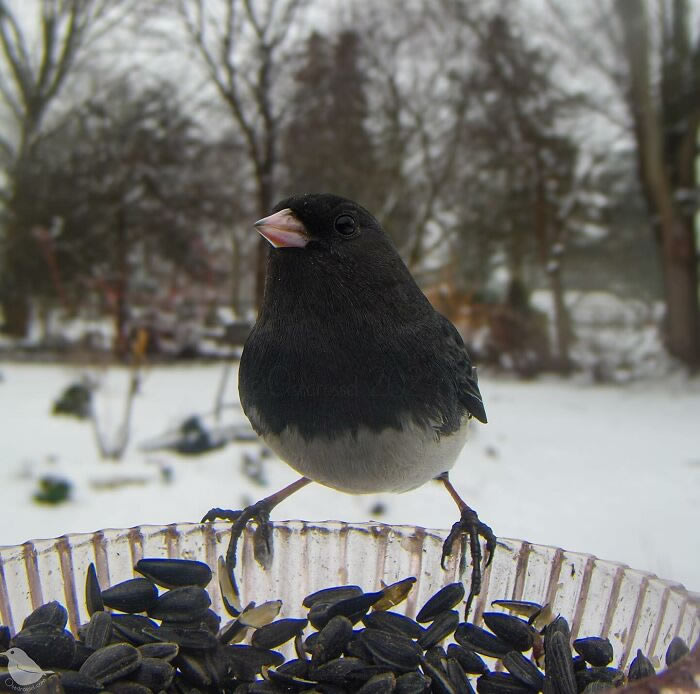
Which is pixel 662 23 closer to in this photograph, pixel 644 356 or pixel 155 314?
pixel 644 356

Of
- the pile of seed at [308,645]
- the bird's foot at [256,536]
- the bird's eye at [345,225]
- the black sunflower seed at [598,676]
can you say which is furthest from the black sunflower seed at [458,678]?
the bird's eye at [345,225]

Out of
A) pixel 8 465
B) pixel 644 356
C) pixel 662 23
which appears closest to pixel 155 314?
pixel 8 465

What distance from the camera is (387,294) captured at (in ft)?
2.15

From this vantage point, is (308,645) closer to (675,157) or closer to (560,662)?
(560,662)

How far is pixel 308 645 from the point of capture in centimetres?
71

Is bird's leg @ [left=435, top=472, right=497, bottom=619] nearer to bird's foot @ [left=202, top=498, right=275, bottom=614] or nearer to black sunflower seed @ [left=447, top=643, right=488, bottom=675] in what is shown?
black sunflower seed @ [left=447, top=643, right=488, bottom=675]

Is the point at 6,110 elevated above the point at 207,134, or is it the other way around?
the point at 6,110

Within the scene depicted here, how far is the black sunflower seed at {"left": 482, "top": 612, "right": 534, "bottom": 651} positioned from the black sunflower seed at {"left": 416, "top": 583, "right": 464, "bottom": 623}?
0.04 m

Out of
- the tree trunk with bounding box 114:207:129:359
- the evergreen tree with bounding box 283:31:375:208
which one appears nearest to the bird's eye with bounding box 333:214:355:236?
the evergreen tree with bounding box 283:31:375:208

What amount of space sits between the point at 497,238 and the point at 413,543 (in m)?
5.12

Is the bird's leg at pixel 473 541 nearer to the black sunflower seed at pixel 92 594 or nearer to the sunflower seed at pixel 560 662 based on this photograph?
the sunflower seed at pixel 560 662

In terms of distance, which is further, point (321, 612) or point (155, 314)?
point (155, 314)

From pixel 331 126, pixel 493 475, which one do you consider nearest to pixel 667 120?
pixel 331 126

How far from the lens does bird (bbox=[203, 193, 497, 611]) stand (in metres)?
0.62
